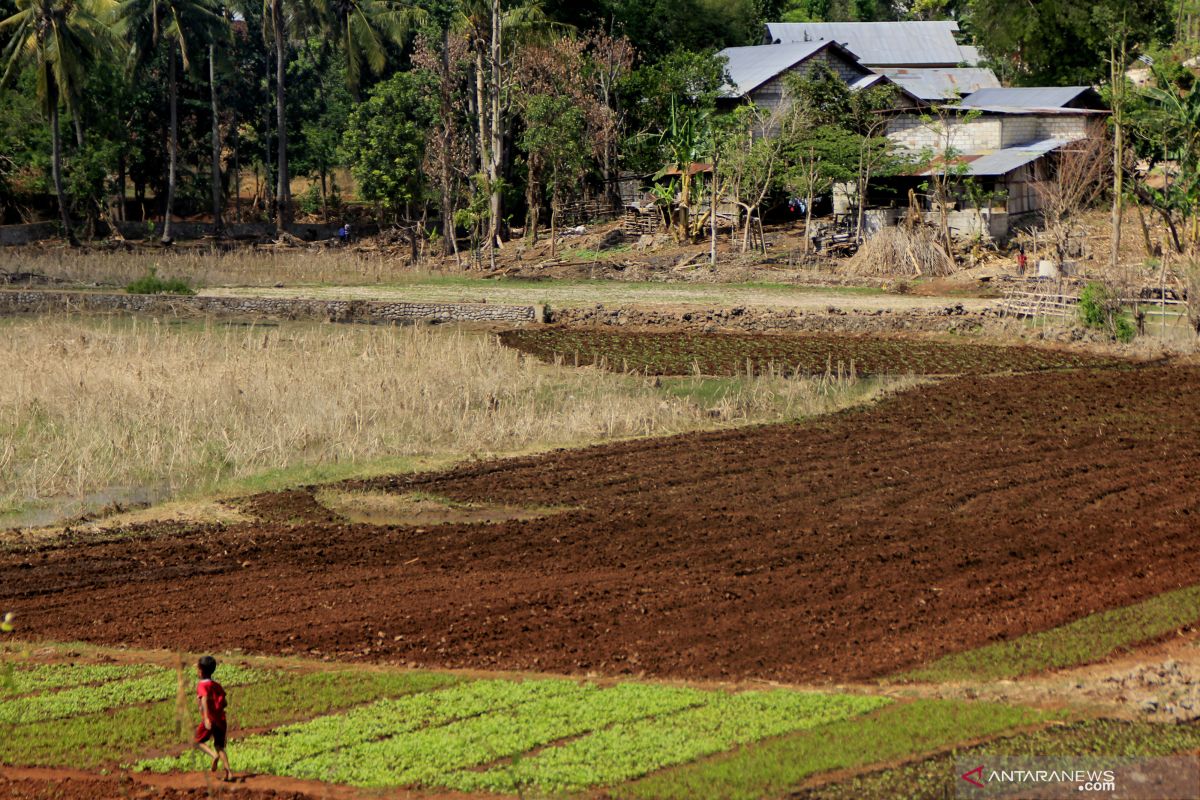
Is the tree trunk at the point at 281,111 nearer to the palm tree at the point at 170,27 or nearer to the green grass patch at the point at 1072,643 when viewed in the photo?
the palm tree at the point at 170,27

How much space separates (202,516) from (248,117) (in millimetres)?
48024

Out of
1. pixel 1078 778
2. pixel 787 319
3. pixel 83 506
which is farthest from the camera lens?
pixel 787 319

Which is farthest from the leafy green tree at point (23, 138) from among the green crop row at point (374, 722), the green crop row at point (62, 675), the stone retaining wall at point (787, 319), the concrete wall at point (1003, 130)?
the green crop row at point (374, 722)

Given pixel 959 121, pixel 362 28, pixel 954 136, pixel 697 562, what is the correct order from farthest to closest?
pixel 362 28, pixel 954 136, pixel 959 121, pixel 697 562

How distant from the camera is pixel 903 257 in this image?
37625mm

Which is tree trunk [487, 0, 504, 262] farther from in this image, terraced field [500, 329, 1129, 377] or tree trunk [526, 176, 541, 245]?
terraced field [500, 329, 1129, 377]

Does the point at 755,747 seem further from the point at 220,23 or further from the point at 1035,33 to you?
the point at 1035,33

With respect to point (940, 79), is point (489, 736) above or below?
below

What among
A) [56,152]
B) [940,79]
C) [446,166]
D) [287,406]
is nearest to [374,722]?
[287,406]

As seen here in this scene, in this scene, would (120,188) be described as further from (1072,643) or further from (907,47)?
(1072,643)

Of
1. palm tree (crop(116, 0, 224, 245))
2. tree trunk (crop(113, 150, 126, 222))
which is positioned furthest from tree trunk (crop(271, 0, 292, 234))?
tree trunk (crop(113, 150, 126, 222))

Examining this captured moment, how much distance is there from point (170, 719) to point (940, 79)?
52.6 m

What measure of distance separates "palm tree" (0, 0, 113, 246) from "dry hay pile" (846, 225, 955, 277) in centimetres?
2607

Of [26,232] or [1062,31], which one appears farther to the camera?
→ [1062,31]
